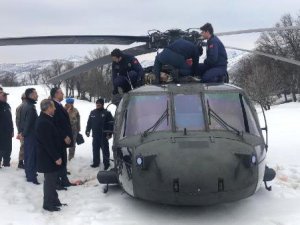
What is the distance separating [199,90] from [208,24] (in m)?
1.79

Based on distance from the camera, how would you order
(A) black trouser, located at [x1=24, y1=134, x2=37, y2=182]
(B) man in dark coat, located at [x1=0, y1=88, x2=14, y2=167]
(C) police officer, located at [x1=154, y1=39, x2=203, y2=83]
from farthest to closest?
1. (B) man in dark coat, located at [x1=0, y1=88, x2=14, y2=167]
2. (A) black trouser, located at [x1=24, y1=134, x2=37, y2=182]
3. (C) police officer, located at [x1=154, y1=39, x2=203, y2=83]

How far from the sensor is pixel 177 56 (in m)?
8.12

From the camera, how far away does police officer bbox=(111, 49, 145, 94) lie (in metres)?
8.85

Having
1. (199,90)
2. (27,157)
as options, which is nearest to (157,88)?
(199,90)

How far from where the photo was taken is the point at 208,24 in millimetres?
8086

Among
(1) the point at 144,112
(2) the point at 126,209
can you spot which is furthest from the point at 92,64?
(2) the point at 126,209

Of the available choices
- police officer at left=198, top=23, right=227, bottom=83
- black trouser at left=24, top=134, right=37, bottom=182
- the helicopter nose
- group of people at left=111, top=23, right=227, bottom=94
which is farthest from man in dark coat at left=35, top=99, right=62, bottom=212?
police officer at left=198, top=23, right=227, bottom=83

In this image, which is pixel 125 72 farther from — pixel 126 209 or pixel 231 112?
pixel 126 209

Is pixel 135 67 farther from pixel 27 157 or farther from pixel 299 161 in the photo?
pixel 299 161

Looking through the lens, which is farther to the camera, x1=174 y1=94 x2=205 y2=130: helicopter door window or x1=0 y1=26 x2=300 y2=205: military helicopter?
x1=174 y1=94 x2=205 y2=130: helicopter door window

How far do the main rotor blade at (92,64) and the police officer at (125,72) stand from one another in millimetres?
309

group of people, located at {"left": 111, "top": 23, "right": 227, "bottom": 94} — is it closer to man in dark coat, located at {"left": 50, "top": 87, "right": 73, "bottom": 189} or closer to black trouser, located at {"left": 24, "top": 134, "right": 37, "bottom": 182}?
man in dark coat, located at {"left": 50, "top": 87, "right": 73, "bottom": 189}

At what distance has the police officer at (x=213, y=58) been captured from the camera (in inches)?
316

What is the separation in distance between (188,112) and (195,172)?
56.8 inches
